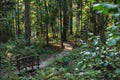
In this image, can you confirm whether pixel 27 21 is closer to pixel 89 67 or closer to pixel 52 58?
pixel 52 58

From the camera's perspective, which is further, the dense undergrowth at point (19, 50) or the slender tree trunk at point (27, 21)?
the slender tree trunk at point (27, 21)

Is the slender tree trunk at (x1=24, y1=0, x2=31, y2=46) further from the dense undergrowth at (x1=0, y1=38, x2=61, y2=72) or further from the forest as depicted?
the dense undergrowth at (x1=0, y1=38, x2=61, y2=72)

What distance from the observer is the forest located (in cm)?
327

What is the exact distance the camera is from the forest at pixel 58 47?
3.27 meters

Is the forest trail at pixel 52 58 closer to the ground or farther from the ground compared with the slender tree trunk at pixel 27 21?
closer to the ground

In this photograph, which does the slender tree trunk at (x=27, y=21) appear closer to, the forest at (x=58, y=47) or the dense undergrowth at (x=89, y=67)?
the forest at (x=58, y=47)

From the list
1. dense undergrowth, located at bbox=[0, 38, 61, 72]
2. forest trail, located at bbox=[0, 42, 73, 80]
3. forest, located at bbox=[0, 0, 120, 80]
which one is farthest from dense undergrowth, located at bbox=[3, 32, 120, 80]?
dense undergrowth, located at bbox=[0, 38, 61, 72]

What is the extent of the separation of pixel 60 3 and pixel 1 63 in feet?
39.5

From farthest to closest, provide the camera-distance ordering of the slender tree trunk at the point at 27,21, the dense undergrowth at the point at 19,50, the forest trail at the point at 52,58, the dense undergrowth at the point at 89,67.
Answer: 1. the slender tree trunk at the point at 27,21
2. the dense undergrowth at the point at 19,50
3. the forest trail at the point at 52,58
4. the dense undergrowth at the point at 89,67

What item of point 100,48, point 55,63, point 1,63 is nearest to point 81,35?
point 55,63

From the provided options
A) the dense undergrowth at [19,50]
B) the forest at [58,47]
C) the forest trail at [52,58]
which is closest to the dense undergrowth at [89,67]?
the forest at [58,47]

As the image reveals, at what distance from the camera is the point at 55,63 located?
1798 centimetres

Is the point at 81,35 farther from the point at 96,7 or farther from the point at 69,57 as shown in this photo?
the point at 96,7

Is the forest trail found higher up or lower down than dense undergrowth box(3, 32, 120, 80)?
lower down
